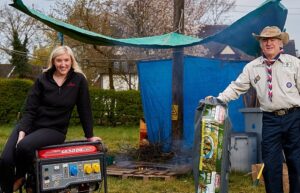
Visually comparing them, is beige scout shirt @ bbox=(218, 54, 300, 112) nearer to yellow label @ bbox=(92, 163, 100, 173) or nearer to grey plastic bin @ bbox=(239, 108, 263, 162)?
yellow label @ bbox=(92, 163, 100, 173)

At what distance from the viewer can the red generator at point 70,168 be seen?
3518mm

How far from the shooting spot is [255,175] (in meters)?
5.92

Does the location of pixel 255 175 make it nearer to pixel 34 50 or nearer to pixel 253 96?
pixel 253 96

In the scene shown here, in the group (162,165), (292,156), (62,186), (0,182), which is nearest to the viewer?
(62,186)

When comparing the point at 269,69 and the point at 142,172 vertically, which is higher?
the point at 269,69

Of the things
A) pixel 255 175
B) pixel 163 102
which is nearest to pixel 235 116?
pixel 163 102

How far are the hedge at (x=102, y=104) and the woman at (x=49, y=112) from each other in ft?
37.4

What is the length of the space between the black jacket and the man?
1.27 metres

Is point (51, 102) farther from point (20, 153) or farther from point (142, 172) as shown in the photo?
point (142, 172)

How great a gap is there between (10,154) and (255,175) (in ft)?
10.6

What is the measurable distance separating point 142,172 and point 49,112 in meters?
2.84

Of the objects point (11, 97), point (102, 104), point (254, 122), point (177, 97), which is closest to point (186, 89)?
point (177, 97)

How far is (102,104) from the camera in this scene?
15891mm

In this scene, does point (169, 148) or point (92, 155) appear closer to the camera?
point (92, 155)
